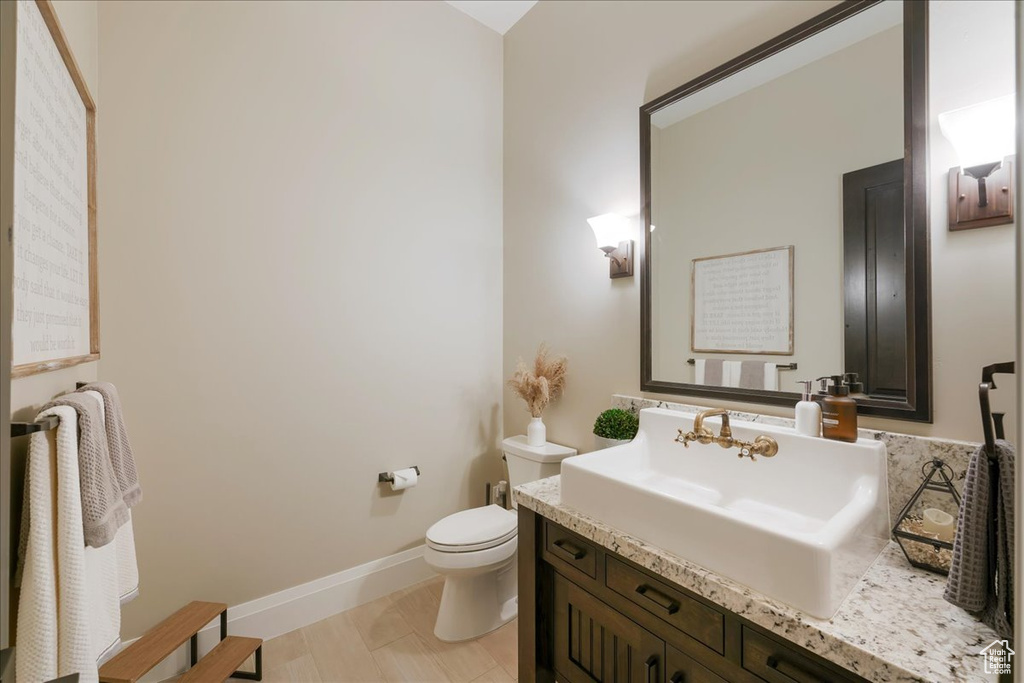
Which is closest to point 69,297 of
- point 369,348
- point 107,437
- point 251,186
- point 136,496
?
point 107,437

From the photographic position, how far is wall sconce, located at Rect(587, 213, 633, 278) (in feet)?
5.83

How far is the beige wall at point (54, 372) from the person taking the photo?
0.43 metres

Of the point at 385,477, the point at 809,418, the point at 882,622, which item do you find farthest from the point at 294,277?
the point at 882,622

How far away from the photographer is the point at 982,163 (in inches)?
38.1

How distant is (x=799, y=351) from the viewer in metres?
1.30

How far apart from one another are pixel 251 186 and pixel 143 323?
0.65 m

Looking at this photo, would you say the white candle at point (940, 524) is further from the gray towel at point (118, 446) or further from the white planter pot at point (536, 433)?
the gray towel at point (118, 446)

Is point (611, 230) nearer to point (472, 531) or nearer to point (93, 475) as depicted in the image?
point (472, 531)

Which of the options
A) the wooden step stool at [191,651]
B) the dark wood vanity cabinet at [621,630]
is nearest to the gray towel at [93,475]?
the wooden step stool at [191,651]

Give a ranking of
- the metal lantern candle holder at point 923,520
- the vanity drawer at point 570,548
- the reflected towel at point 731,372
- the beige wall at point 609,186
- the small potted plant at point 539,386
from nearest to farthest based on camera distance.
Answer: the metal lantern candle holder at point 923,520
the beige wall at point 609,186
the vanity drawer at point 570,548
the reflected towel at point 731,372
the small potted plant at point 539,386

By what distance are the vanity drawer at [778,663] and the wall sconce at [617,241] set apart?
127 centimetres

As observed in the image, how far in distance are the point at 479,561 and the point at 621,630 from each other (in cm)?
80

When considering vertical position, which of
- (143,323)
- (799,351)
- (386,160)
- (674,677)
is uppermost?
(386,160)

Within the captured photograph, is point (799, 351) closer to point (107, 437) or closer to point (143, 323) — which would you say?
point (107, 437)
